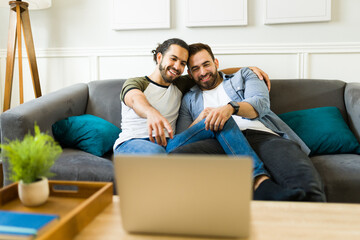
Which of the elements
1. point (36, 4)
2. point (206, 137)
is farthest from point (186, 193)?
point (36, 4)

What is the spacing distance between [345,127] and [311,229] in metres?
1.33

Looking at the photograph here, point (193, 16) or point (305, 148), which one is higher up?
point (193, 16)

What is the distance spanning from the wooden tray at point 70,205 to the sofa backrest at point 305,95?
1.46 meters

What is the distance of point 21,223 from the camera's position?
2.55ft

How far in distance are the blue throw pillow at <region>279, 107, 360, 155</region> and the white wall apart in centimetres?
52

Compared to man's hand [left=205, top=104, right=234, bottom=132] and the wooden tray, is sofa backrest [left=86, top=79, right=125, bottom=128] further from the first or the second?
the wooden tray

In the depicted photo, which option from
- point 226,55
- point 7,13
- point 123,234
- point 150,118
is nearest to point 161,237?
point 123,234

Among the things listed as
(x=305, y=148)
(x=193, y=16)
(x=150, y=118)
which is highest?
(x=193, y=16)

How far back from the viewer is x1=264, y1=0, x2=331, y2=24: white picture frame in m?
2.33

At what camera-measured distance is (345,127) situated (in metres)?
1.96

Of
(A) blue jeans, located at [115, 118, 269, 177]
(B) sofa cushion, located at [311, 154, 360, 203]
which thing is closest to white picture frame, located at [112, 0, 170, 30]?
(A) blue jeans, located at [115, 118, 269, 177]

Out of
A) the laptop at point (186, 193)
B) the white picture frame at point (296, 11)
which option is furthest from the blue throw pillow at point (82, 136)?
the white picture frame at point (296, 11)

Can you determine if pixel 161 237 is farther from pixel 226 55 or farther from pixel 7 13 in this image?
pixel 7 13

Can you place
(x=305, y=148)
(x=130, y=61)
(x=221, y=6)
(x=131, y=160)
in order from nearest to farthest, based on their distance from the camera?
1. (x=131, y=160)
2. (x=305, y=148)
3. (x=221, y=6)
4. (x=130, y=61)
